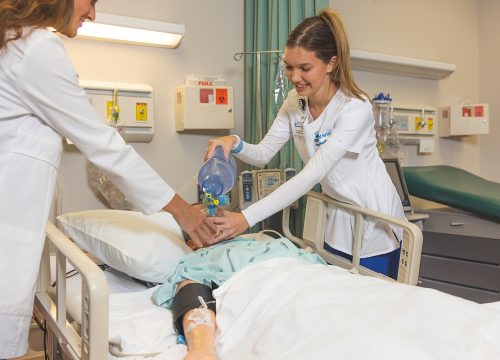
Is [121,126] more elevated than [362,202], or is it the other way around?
[121,126]

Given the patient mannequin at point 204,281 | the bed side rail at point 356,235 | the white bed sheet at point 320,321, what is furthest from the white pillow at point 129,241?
the bed side rail at point 356,235

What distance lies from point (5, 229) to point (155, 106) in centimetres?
135

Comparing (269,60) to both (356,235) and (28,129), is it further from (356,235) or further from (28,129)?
(28,129)

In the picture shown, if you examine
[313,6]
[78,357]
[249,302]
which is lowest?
[78,357]

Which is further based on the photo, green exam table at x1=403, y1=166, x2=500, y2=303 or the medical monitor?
the medical monitor

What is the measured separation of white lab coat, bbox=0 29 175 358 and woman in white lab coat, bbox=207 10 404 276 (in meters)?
0.66

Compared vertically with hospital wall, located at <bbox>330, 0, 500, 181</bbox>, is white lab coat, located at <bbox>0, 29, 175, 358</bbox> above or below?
below

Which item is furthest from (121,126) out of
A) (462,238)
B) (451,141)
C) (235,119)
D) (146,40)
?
(451,141)

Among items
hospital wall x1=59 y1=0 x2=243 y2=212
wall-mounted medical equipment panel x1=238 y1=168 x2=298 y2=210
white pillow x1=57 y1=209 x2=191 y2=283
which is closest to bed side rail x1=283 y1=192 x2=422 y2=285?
wall-mounted medical equipment panel x1=238 y1=168 x2=298 y2=210

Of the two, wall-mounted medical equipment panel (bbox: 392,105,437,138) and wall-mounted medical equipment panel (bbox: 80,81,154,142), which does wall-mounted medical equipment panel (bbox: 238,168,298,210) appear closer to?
wall-mounted medical equipment panel (bbox: 80,81,154,142)

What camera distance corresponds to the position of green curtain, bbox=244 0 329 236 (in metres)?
2.33

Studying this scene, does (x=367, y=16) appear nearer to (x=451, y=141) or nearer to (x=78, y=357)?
(x=451, y=141)

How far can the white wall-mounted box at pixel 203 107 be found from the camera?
228 cm

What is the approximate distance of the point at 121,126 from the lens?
2.18m
